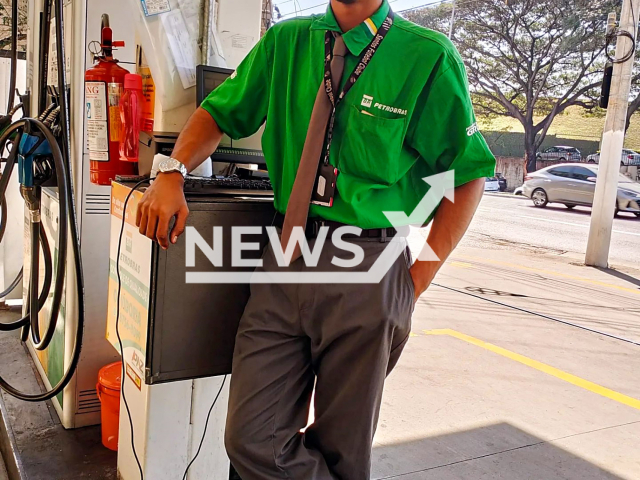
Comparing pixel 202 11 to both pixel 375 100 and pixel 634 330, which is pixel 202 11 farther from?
pixel 634 330

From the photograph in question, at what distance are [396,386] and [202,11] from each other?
2.40 meters

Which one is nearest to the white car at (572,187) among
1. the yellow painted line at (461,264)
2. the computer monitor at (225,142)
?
the yellow painted line at (461,264)

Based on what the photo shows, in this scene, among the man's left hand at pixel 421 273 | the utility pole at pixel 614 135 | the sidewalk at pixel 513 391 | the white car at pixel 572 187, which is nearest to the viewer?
the man's left hand at pixel 421 273

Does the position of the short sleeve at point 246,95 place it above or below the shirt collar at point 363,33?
below

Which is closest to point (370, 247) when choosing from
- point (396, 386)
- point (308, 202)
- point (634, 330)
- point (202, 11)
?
point (308, 202)

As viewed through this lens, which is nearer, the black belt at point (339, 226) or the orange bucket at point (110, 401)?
the black belt at point (339, 226)

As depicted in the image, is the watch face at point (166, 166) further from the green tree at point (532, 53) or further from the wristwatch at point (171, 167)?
the green tree at point (532, 53)

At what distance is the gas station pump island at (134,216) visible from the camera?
1.78m

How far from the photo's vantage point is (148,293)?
173cm

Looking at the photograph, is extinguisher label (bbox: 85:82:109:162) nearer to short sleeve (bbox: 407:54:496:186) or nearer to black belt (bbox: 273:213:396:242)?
black belt (bbox: 273:213:396:242)

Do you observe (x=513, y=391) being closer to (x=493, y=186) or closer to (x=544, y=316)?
(x=544, y=316)

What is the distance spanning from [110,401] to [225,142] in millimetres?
1143

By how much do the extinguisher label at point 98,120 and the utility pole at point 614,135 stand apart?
7484 mm

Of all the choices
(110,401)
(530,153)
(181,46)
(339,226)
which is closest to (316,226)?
(339,226)
